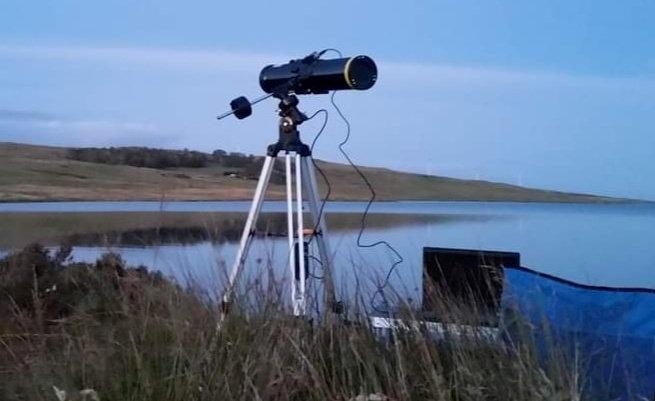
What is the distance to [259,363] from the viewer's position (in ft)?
13.7

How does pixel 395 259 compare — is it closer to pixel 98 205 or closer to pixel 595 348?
pixel 595 348

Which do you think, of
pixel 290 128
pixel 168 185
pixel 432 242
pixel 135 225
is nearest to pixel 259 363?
pixel 290 128

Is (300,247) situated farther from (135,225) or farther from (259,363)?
(135,225)

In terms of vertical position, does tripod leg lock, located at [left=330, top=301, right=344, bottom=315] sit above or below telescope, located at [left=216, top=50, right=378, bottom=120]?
below

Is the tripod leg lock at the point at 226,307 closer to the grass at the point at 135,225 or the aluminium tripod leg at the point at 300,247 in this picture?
the aluminium tripod leg at the point at 300,247

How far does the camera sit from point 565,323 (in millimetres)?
4188

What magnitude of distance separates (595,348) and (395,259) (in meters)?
1.54

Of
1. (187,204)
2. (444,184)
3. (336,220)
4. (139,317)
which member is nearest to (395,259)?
(139,317)

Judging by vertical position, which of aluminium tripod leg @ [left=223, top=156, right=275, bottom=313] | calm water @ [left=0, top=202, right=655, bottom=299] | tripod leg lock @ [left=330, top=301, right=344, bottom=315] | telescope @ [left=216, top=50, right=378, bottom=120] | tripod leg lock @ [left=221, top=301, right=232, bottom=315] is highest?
telescope @ [left=216, top=50, right=378, bottom=120]

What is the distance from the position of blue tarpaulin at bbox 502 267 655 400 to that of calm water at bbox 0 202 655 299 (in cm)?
62

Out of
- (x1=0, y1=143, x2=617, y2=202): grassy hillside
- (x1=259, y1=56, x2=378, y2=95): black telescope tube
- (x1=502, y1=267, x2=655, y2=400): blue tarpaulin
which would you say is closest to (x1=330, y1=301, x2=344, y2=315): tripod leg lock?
(x1=502, y1=267, x2=655, y2=400): blue tarpaulin

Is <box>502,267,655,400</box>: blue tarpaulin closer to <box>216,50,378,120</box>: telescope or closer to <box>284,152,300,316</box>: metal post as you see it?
<box>284,152,300,316</box>: metal post

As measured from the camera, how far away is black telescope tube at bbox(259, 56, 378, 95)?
523 centimetres

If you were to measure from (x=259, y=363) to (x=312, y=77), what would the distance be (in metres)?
1.71
